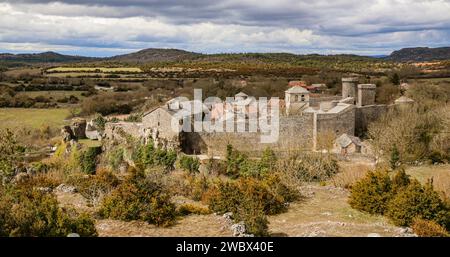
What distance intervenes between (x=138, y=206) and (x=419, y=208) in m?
7.01

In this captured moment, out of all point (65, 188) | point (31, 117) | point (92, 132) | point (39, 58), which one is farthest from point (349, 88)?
point (39, 58)

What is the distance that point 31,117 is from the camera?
167 ft

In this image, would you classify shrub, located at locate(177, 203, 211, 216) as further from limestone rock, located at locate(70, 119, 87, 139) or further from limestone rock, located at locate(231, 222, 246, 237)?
limestone rock, located at locate(70, 119, 87, 139)

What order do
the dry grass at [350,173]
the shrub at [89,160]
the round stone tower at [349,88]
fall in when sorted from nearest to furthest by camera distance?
the dry grass at [350,173] < the shrub at [89,160] < the round stone tower at [349,88]

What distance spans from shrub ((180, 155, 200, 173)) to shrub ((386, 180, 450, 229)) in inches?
616

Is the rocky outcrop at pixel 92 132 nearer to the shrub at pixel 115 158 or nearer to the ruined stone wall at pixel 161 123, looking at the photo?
the shrub at pixel 115 158

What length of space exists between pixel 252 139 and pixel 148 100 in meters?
28.5

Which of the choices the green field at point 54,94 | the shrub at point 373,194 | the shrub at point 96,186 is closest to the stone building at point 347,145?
the shrub at point 373,194

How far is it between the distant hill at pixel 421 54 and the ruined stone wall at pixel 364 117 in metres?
71.9

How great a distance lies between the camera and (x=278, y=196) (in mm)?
14258

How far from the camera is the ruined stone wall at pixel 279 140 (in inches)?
1144

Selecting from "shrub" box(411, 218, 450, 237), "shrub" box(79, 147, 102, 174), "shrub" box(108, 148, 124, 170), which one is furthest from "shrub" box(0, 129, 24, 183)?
"shrub" box(108, 148, 124, 170)

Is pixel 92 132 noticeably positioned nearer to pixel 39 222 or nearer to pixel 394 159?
pixel 394 159
